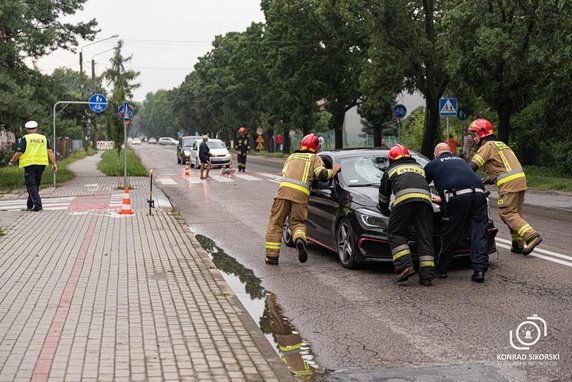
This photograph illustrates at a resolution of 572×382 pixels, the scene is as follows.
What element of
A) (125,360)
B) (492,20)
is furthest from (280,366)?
(492,20)

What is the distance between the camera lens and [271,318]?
724 centimetres

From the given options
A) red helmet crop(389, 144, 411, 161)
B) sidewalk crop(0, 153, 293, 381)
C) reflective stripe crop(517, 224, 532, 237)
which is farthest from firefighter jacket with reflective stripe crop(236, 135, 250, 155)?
red helmet crop(389, 144, 411, 161)

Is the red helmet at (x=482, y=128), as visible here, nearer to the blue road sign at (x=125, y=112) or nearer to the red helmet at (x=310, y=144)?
the red helmet at (x=310, y=144)

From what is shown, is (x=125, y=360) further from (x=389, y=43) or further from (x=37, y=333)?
(x=389, y=43)

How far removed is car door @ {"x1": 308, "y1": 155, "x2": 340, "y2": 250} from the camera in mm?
10180

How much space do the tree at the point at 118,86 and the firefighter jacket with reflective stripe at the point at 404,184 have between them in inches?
1155

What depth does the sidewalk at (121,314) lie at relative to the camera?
5297 millimetres

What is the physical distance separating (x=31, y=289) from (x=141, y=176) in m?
23.1

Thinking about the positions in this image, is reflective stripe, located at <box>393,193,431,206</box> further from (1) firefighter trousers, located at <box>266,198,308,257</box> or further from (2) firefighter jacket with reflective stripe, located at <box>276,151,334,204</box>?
(1) firefighter trousers, located at <box>266,198,308,257</box>

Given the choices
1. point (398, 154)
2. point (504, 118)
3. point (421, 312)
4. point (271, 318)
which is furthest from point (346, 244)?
point (504, 118)

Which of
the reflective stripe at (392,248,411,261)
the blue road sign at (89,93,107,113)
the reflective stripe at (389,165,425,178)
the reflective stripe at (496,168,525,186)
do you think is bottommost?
the reflective stripe at (392,248,411,261)

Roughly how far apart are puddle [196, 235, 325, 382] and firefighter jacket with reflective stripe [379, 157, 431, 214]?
177 cm

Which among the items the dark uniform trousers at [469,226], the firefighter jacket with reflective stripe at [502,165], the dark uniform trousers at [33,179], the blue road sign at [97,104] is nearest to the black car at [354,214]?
the dark uniform trousers at [469,226]

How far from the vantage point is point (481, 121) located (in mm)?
10227
